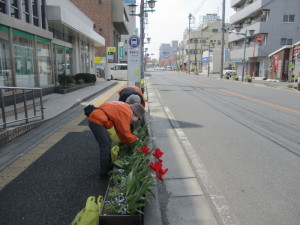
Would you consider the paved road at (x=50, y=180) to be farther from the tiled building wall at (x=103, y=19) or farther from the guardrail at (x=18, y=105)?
the tiled building wall at (x=103, y=19)

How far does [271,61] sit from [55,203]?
37765mm

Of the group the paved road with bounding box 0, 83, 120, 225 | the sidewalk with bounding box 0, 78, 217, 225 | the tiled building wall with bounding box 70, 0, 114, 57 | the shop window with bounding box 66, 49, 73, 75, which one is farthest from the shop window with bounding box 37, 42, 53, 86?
the tiled building wall with bounding box 70, 0, 114, 57

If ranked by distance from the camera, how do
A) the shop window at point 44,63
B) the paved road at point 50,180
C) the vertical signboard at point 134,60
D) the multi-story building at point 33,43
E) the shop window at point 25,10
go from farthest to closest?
the shop window at point 44,63
the vertical signboard at point 134,60
the shop window at point 25,10
the multi-story building at point 33,43
the paved road at point 50,180

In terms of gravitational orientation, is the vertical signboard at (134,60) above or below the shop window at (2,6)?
below

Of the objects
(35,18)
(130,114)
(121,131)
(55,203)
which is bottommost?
(55,203)

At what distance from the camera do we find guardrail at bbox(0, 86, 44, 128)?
5.65 m

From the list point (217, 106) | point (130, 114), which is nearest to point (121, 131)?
point (130, 114)

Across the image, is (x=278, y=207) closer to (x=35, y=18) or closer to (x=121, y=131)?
(x=121, y=131)

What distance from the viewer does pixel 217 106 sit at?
35.3 feet

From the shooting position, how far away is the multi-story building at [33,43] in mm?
9672

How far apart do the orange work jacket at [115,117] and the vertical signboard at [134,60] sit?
9.45 m

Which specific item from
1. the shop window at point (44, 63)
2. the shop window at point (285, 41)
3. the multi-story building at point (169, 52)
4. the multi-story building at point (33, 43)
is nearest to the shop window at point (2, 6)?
the multi-story building at point (33, 43)

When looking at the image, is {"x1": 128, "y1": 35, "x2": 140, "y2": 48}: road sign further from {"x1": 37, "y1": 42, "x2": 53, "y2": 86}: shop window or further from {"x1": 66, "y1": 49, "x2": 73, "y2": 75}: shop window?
{"x1": 66, "y1": 49, "x2": 73, "y2": 75}: shop window

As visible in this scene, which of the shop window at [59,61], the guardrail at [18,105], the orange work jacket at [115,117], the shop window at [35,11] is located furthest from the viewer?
the shop window at [59,61]
